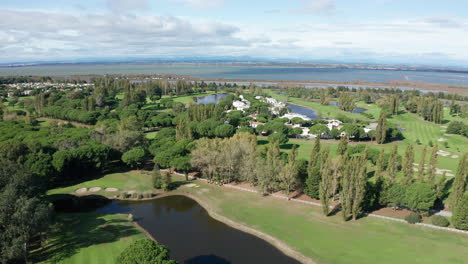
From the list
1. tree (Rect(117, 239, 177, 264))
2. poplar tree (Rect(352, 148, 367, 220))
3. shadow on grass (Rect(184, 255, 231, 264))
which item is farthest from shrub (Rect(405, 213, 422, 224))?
tree (Rect(117, 239, 177, 264))

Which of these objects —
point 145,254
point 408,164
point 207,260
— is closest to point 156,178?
point 207,260

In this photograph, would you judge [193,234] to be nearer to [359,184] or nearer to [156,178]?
[156,178]

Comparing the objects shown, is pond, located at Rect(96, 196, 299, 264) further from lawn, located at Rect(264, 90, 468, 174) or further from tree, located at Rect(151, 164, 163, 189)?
lawn, located at Rect(264, 90, 468, 174)

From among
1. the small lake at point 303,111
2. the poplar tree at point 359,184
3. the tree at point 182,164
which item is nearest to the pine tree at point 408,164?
the poplar tree at point 359,184

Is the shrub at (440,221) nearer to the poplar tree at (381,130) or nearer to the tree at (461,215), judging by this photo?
the tree at (461,215)

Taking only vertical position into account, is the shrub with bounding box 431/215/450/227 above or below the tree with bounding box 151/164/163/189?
below
